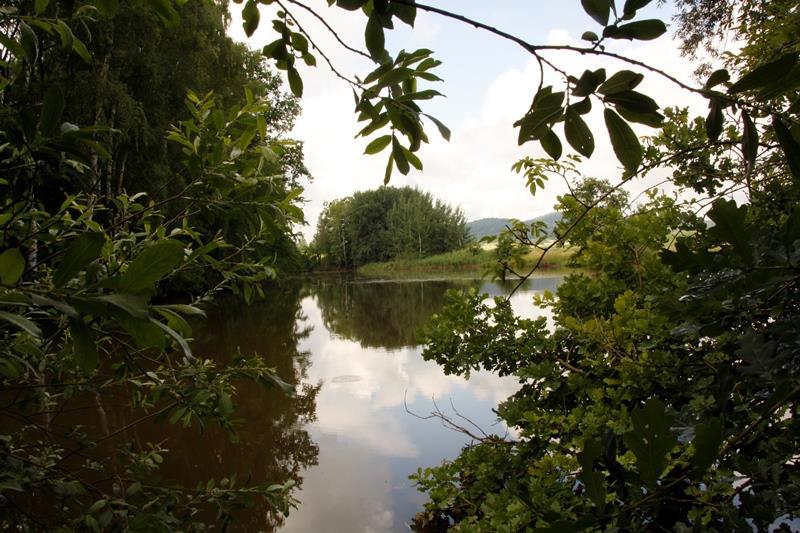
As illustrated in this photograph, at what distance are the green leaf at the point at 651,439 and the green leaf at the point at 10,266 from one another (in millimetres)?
568

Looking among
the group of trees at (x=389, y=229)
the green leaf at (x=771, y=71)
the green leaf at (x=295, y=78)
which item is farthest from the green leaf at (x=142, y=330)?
the group of trees at (x=389, y=229)

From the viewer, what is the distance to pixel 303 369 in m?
6.37

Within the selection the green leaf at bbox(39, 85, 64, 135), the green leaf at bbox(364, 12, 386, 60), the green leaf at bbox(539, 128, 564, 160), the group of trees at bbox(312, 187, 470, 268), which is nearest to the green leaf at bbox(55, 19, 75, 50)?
the green leaf at bbox(39, 85, 64, 135)

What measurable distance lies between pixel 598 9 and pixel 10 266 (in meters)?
0.66

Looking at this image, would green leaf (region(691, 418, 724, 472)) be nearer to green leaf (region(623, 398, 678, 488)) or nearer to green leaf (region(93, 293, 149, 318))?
green leaf (region(623, 398, 678, 488))

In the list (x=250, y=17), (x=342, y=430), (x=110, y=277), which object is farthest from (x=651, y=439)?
(x=342, y=430)

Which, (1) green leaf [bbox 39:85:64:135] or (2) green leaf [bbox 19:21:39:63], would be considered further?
(2) green leaf [bbox 19:21:39:63]

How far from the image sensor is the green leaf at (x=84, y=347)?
0.44m

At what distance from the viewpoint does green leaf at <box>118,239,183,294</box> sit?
1.37 feet

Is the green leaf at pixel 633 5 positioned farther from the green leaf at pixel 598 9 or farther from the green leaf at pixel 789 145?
the green leaf at pixel 789 145

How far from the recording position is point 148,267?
0.43 meters

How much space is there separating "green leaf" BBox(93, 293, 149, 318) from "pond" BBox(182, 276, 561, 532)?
3.29 ft

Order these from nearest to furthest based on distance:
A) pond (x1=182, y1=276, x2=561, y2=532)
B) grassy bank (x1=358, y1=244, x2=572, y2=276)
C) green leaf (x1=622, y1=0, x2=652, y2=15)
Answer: green leaf (x1=622, y1=0, x2=652, y2=15) → pond (x1=182, y1=276, x2=561, y2=532) → grassy bank (x1=358, y1=244, x2=572, y2=276)

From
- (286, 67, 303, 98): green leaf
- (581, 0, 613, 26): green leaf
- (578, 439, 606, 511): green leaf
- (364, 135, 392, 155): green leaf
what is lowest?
(578, 439, 606, 511): green leaf
